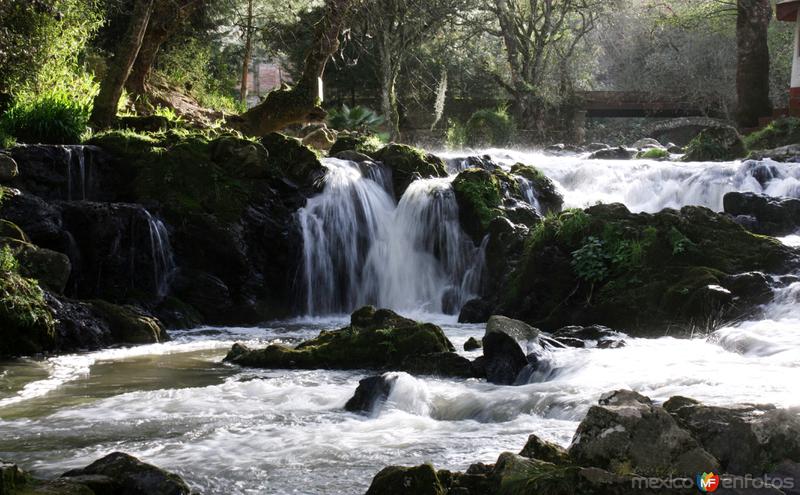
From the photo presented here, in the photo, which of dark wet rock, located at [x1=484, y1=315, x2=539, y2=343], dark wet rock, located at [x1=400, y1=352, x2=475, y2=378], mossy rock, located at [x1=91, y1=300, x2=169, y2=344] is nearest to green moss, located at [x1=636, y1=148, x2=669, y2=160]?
dark wet rock, located at [x1=484, y1=315, x2=539, y2=343]

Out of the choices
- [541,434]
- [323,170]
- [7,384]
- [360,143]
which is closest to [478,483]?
[541,434]

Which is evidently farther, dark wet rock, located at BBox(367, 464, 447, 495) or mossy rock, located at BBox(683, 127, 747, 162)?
mossy rock, located at BBox(683, 127, 747, 162)

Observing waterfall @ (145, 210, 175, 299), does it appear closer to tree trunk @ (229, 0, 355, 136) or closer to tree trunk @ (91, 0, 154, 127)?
tree trunk @ (91, 0, 154, 127)

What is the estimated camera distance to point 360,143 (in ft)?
61.4

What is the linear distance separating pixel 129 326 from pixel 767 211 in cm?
1040

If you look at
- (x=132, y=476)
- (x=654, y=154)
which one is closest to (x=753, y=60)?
(x=654, y=154)

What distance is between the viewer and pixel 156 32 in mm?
18844

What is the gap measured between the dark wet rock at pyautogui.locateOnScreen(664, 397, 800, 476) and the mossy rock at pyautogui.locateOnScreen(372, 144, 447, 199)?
39.1ft

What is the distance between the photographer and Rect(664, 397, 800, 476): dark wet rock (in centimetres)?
476

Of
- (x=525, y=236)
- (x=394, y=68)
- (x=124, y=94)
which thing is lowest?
(x=525, y=236)

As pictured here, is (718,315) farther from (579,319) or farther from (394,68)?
(394,68)

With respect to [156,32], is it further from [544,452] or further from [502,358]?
[544,452]

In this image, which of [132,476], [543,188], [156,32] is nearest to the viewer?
[132,476]

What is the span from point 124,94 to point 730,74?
96.6 ft
